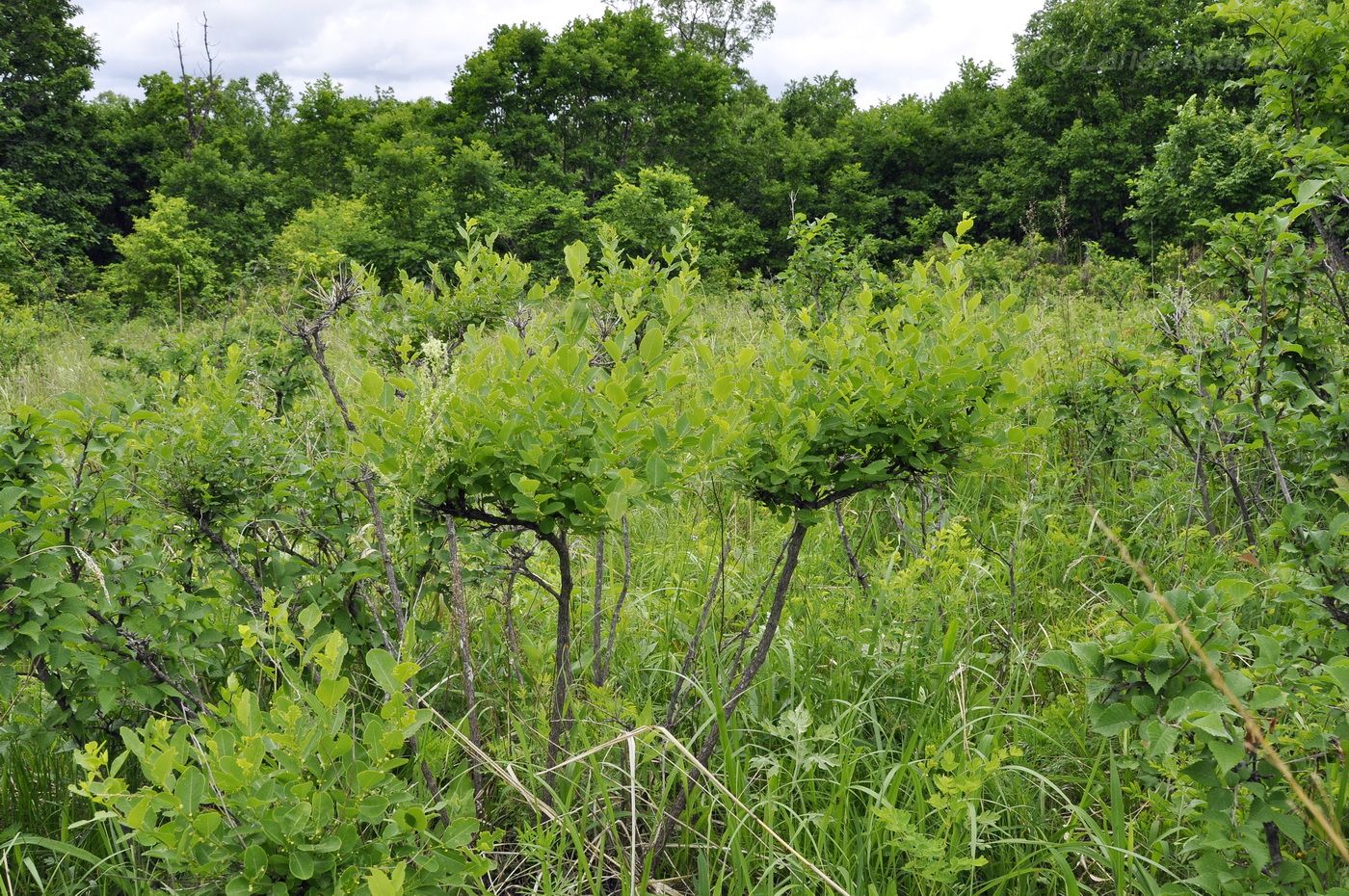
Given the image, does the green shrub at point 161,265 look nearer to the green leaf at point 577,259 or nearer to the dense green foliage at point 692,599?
the dense green foliage at point 692,599

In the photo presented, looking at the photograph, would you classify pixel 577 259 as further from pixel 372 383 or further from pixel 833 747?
pixel 833 747

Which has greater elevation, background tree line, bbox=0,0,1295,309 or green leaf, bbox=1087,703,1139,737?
background tree line, bbox=0,0,1295,309

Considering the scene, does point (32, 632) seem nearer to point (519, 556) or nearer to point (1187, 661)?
point (519, 556)

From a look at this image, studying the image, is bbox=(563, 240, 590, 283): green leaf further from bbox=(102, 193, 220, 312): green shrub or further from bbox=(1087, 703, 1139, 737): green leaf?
bbox=(102, 193, 220, 312): green shrub

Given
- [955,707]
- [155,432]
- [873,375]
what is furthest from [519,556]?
[955,707]

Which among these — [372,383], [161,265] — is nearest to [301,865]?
[372,383]

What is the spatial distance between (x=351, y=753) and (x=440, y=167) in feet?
70.9

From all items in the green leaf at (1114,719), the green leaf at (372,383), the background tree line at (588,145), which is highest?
the background tree line at (588,145)

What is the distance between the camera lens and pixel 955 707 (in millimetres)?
2324

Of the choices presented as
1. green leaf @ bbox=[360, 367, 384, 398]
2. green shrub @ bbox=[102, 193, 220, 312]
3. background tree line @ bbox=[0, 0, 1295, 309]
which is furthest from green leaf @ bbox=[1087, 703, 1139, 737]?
background tree line @ bbox=[0, 0, 1295, 309]

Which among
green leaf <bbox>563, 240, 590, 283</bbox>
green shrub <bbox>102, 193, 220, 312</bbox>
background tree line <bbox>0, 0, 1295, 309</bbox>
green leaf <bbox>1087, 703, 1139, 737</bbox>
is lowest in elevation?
green leaf <bbox>1087, 703, 1139, 737</bbox>

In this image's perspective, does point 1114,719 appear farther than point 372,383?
No

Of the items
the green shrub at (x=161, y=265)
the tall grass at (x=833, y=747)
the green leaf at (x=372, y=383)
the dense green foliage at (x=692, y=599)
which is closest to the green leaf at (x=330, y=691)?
the dense green foliage at (x=692, y=599)

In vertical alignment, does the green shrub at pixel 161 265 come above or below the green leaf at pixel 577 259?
above
